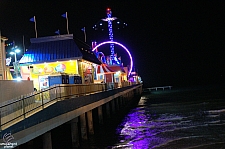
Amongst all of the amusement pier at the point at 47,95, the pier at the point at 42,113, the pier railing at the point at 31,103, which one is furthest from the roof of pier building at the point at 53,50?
the pier railing at the point at 31,103

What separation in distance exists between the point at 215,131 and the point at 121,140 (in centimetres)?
625

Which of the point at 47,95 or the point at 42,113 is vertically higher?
the point at 47,95

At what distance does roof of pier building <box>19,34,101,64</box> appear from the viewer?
2680 cm

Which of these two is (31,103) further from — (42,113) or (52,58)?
(52,58)

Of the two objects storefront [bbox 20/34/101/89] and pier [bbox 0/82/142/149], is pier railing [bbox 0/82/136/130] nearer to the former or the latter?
pier [bbox 0/82/142/149]

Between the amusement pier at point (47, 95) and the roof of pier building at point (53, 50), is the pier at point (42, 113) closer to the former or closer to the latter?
the amusement pier at point (47, 95)

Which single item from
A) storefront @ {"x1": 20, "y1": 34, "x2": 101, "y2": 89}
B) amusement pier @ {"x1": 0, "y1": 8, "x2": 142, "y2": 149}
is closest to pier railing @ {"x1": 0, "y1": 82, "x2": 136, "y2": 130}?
amusement pier @ {"x1": 0, "y1": 8, "x2": 142, "y2": 149}

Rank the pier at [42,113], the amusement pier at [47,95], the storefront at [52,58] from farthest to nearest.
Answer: the storefront at [52,58] < the amusement pier at [47,95] < the pier at [42,113]

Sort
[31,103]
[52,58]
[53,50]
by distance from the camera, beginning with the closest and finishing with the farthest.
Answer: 1. [31,103]
2. [52,58]
3. [53,50]

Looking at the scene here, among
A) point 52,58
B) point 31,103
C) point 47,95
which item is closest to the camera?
point 31,103

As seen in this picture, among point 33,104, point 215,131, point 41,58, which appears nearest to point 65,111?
point 33,104

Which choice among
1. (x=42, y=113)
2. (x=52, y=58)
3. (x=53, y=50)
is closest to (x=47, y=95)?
(x=42, y=113)

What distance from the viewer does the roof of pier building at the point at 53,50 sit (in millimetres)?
26797

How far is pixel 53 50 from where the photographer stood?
90.7 ft
